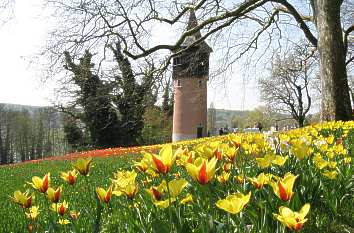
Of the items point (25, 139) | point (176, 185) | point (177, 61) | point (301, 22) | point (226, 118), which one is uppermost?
point (226, 118)

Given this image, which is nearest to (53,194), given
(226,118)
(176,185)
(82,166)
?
(82,166)

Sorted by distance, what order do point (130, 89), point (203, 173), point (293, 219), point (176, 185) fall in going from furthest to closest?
1. point (130, 89)
2. point (176, 185)
3. point (203, 173)
4. point (293, 219)

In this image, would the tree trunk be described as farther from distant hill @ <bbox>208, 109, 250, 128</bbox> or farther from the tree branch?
distant hill @ <bbox>208, 109, 250, 128</bbox>

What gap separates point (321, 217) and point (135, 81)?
11.0m

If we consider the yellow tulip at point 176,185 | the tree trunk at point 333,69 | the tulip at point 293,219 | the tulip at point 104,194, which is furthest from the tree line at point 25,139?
the tulip at point 293,219

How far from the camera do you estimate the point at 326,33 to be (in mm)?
11938

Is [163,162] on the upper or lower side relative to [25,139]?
upper

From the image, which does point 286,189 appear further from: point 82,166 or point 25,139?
point 25,139

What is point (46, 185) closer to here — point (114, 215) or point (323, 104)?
point (114, 215)

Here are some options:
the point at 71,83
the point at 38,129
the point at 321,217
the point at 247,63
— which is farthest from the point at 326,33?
the point at 38,129

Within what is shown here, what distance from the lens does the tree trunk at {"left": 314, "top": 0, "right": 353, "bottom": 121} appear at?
38.1 ft

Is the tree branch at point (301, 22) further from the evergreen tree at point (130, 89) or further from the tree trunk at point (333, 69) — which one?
the evergreen tree at point (130, 89)

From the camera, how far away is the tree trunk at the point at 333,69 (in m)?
11.6

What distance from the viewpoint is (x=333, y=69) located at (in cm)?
1172
